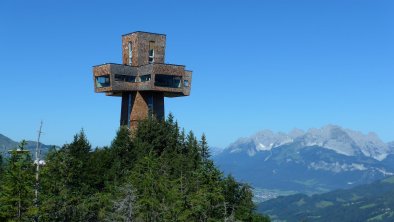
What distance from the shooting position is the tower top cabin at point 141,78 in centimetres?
10712

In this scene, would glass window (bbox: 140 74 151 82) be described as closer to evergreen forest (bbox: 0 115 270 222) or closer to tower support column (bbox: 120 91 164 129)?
tower support column (bbox: 120 91 164 129)

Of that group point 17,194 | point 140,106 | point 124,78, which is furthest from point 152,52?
point 17,194

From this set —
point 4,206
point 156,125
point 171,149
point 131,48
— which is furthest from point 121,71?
point 4,206

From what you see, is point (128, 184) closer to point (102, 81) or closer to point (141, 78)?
point (141, 78)

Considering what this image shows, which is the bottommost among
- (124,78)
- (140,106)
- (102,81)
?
(140,106)

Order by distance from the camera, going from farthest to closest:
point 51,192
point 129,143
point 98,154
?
point 129,143, point 98,154, point 51,192

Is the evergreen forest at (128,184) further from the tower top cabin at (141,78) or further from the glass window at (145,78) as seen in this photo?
the glass window at (145,78)

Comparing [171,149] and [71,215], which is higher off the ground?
[171,149]

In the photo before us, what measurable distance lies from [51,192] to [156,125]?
45.3 meters

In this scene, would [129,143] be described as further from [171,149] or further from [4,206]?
[4,206]

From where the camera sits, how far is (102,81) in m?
110

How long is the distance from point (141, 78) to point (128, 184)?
54.4 metres

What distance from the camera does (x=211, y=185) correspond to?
69.4 metres

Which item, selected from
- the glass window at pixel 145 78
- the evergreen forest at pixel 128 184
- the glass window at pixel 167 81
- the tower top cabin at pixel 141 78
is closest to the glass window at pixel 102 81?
the tower top cabin at pixel 141 78
